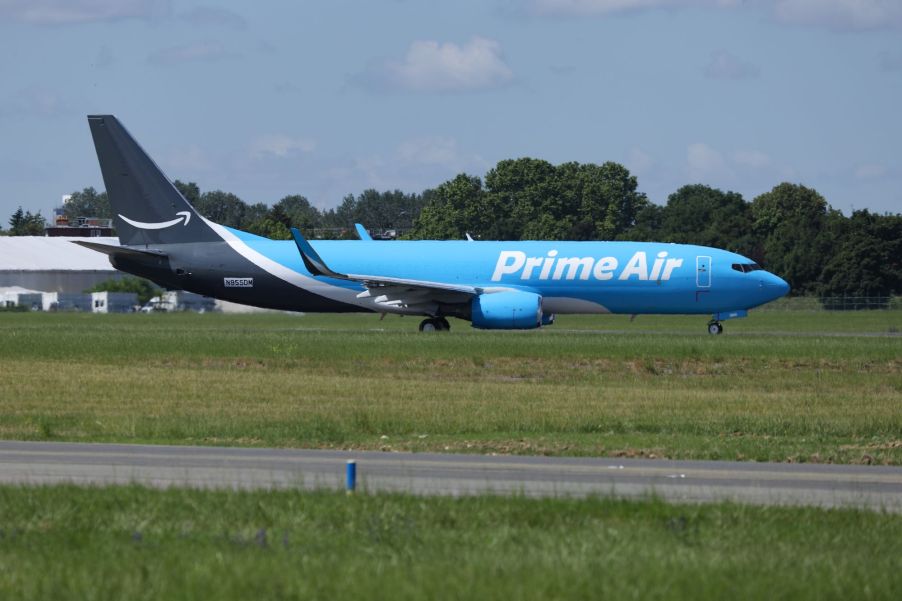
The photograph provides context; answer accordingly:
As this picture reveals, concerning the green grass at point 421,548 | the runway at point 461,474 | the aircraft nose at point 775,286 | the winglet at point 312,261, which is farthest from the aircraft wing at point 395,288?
the green grass at point 421,548

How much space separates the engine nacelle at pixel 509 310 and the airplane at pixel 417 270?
37 mm

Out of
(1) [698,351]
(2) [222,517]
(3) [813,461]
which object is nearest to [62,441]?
(2) [222,517]

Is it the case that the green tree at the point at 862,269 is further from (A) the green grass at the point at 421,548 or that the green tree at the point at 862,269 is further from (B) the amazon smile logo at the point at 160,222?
(A) the green grass at the point at 421,548

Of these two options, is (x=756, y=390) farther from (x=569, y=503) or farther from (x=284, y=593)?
(x=284, y=593)

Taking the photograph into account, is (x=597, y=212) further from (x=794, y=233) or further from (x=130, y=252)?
(x=130, y=252)

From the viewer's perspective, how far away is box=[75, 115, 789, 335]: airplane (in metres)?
54.2

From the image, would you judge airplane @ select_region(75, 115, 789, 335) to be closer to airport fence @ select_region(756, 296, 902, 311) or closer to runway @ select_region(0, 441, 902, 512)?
runway @ select_region(0, 441, 902, 512)

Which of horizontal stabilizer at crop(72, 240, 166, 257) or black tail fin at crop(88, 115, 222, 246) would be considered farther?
black tail fin at crop(88, 115, 222, 246)

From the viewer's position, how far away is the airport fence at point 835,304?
300 feet

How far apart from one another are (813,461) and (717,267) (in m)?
33.5

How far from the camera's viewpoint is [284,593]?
11.4 metres

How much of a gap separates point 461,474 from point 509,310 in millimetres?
33956

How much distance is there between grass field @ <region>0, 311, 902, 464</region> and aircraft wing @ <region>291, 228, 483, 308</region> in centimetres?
180

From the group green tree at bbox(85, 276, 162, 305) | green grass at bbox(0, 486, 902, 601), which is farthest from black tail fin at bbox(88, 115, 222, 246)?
green tree at bbox(85, 276, 162, 305)
